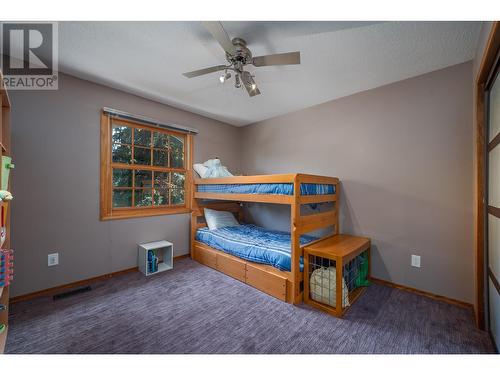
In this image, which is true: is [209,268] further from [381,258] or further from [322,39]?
[322,39]

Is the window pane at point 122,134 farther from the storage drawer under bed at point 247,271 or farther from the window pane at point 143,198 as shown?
the storage drawer under bed at point 247,271

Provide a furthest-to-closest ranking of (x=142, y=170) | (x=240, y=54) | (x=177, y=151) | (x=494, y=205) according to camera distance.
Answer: (x=177, y=151), (x=142, y=170), (x=240, y=54), (x=494, y=205)

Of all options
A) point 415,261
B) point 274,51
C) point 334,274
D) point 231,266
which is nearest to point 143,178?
point 231,266

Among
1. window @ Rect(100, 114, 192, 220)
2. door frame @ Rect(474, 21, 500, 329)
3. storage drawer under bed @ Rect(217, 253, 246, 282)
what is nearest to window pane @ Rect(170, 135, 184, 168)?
window @ Rect(100, 114, 192, 220)

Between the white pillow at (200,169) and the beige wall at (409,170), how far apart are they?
5.43 feet

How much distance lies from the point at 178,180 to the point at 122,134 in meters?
0.95

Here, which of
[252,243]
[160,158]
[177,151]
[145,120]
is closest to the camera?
[252,243]

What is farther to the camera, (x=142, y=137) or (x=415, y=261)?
(x=142, y=137)

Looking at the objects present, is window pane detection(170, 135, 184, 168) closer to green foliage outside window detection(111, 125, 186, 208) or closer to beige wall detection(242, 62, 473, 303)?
green foliage outside window detection(111, 125, 186, 208)

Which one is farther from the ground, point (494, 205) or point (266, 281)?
point (494, 205)

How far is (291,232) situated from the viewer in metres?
2.00

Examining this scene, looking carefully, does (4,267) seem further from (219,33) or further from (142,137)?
(142,137)

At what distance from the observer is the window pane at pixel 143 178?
112 inches
